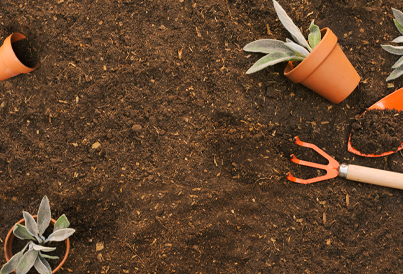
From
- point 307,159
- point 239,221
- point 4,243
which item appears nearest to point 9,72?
point 4,243

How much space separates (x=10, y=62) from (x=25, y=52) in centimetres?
15

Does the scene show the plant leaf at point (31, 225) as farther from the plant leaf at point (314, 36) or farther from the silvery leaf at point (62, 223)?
the plant leaf at point (314, 36)

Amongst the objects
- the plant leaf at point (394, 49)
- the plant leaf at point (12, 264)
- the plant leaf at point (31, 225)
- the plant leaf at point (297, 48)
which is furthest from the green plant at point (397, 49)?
the plant leaf at point (12, 264)

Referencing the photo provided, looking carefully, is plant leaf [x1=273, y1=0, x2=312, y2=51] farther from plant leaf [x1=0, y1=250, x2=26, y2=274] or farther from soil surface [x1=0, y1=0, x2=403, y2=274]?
plant leaf [x1=0, y1=250, x2=26, y2=274]

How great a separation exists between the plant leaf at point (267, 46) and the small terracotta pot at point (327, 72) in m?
0.11

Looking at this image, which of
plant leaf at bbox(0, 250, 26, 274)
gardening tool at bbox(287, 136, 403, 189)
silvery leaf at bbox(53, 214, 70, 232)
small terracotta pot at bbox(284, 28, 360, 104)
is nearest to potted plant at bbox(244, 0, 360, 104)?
small terracotta pot at bbox(284, 28, 360, 104)

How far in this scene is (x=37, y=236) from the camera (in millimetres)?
1405

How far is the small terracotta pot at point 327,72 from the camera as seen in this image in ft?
4.55

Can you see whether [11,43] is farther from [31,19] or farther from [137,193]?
[137,193]

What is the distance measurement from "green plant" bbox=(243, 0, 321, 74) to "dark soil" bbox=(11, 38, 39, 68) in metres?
1.17

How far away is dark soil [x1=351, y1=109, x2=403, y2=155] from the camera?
156cm

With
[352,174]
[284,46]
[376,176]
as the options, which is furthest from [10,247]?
[376,176]

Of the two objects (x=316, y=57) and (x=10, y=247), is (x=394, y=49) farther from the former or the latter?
(x=10, y=247)

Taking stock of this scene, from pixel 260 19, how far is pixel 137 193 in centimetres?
120
